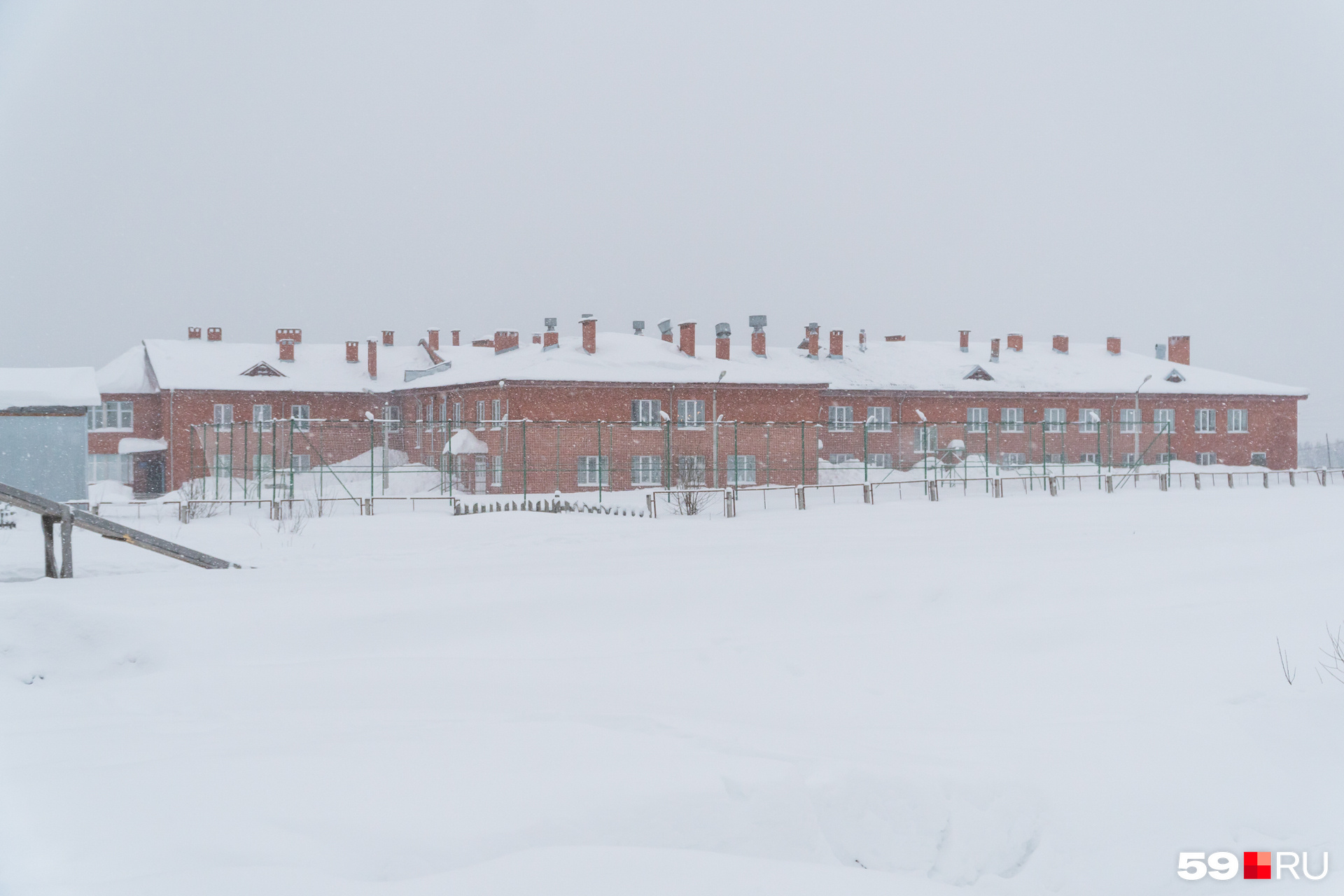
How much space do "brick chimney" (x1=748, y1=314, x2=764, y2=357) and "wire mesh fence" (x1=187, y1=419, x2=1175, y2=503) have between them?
4.71 meters

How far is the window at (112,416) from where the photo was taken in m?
40.9

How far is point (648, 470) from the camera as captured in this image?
113 feet

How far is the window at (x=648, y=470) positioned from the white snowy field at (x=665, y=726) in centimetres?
2205

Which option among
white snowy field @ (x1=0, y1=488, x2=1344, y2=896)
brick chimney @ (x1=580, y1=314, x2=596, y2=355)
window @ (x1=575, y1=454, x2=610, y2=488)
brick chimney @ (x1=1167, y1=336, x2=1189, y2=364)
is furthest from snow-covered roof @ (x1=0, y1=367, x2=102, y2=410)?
brick chimney @ (x1=1167, y1=336, x2=1189, y2=364)

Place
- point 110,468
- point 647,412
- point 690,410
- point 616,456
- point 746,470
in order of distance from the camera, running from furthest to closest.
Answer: point 110,468 → point 690,410 → point 647,412 → point 616,456 → point 746,470

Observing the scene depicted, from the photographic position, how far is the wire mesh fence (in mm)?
30172

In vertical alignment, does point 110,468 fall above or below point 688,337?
below

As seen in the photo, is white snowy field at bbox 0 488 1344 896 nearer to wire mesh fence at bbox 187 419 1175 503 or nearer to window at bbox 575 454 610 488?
wire mesh fence at bbox 187 419 1175 503

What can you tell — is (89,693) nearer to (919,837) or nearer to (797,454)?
(919,837)

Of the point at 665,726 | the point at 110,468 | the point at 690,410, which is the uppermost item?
the point at 690,410

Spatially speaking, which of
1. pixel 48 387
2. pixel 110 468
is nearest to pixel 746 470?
pixel 48 387

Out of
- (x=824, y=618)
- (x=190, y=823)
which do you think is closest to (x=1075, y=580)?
(x=824, y=618)

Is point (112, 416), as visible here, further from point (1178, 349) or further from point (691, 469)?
point (1178, 349)

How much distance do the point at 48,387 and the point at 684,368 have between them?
69.8 feet
